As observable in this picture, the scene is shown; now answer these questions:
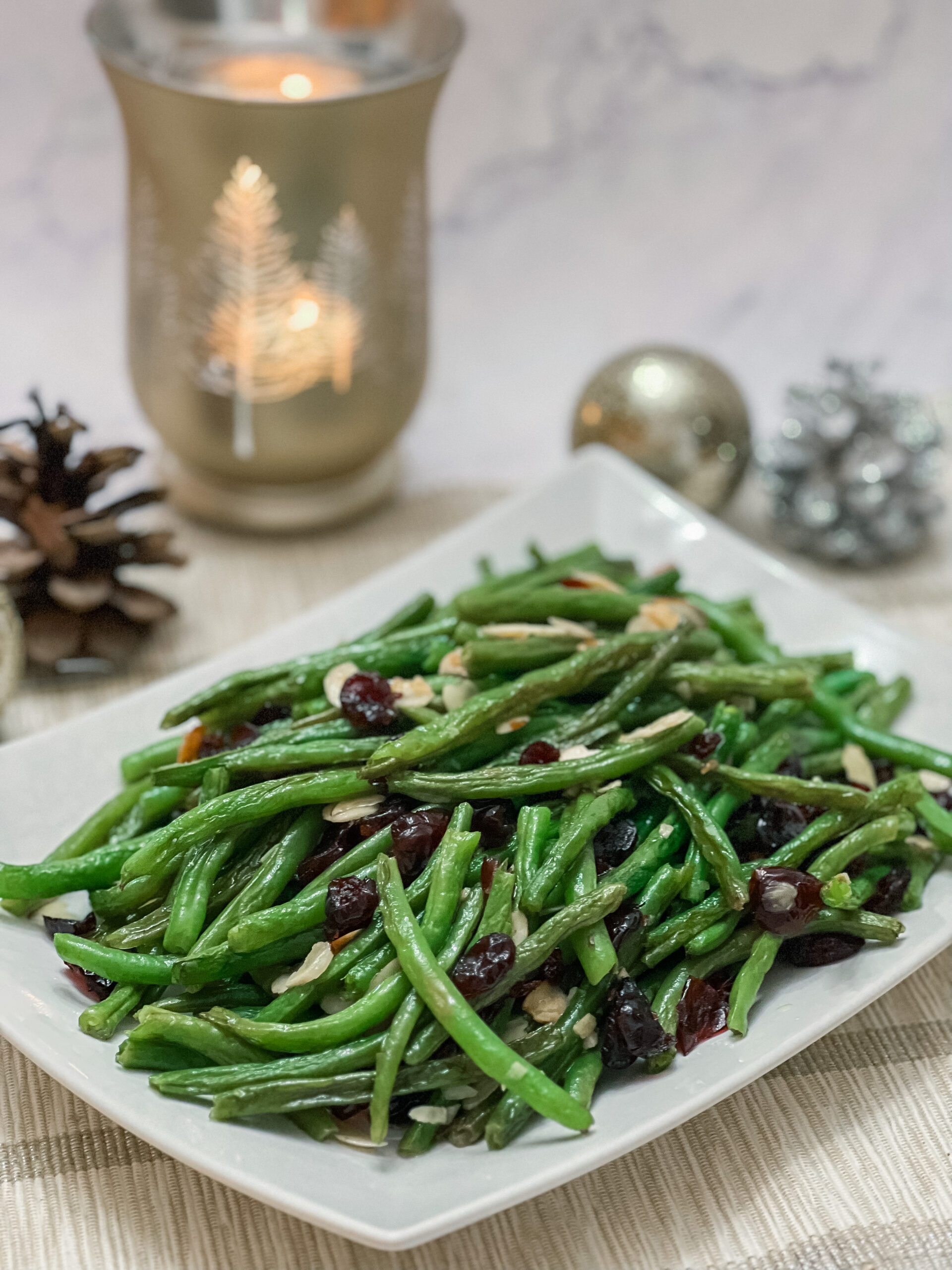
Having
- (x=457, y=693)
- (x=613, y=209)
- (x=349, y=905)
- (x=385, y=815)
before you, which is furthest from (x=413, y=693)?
(x=613, y=209)

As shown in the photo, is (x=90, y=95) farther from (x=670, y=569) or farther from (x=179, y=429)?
(x=670, y=569)

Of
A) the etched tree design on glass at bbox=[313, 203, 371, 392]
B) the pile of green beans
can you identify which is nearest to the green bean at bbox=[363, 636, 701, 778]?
the pile of green beans

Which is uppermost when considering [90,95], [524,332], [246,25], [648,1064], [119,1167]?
[246,25]

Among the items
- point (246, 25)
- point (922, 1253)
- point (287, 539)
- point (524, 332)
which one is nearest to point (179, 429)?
point (287, 539)

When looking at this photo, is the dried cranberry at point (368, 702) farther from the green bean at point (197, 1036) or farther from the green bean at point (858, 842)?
the green bean at point (858, 842)

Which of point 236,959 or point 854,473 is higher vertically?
point 236,959

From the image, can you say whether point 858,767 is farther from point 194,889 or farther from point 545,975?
point 194,889
